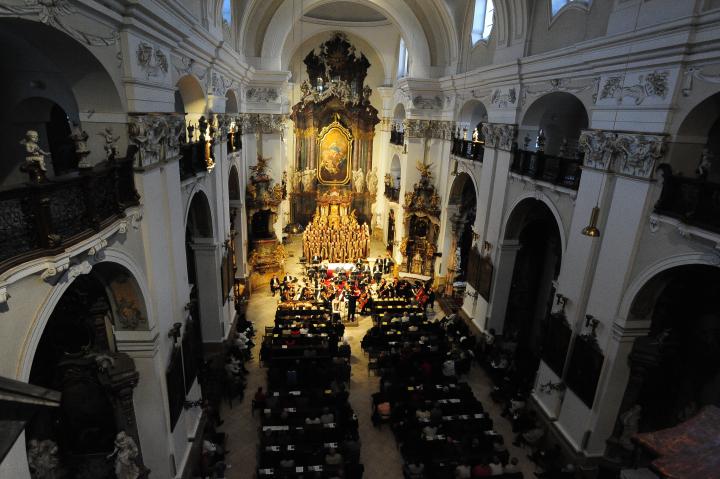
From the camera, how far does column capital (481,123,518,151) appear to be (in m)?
11.8

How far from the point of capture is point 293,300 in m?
16.4

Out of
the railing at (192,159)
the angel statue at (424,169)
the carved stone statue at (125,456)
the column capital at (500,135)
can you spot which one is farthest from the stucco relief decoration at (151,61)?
the angel statue at (424,169)

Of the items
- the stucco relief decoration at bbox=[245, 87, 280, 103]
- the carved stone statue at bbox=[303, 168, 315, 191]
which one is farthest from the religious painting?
the stucco relief decoration at bbox=[245, 87, 280, 103]

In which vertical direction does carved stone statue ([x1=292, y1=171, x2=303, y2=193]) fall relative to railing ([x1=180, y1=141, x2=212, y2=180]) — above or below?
below

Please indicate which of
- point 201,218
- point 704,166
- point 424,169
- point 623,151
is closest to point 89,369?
point 201,218

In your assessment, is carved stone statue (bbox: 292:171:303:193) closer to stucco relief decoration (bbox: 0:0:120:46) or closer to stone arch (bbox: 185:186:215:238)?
stone arch (bbox: 185:186:215:238)

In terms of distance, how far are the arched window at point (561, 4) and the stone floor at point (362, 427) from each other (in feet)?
33.0

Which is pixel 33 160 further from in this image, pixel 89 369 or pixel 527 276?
pixel 527 276

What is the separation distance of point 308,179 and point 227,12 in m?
11.5

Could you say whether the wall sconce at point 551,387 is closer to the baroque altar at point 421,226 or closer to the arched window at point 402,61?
the baroque altar at point 421,226

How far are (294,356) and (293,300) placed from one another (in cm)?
462

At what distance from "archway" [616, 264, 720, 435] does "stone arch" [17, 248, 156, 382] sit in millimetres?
8566

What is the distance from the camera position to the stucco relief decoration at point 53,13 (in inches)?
160

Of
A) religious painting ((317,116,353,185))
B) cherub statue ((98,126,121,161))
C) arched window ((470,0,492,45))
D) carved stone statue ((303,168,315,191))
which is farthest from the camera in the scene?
carved stone statue ((303,168,315,191))
